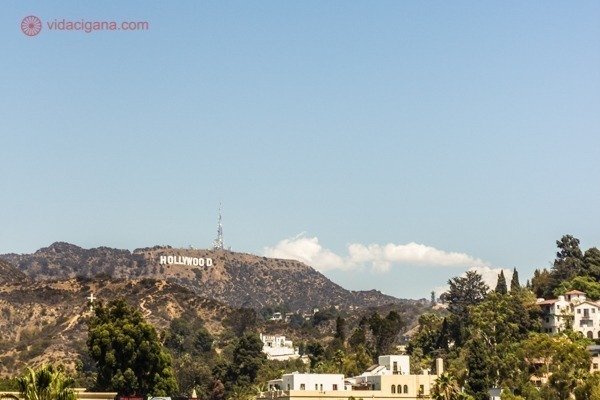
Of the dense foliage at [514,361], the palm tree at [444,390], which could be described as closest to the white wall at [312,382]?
the dense foliage at [514,361]

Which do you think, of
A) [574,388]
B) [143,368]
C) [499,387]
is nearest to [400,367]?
[499,387]

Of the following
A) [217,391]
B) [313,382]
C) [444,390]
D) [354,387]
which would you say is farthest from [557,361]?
[217,391]

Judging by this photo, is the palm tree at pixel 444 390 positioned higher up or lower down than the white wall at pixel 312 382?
lower down

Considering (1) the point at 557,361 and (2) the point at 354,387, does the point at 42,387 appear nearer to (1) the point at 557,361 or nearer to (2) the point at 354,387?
(2) the point at 354,387

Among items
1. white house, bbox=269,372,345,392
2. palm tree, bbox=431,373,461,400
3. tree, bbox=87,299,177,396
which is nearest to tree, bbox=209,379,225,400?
tree, bbox=87,299,177,396

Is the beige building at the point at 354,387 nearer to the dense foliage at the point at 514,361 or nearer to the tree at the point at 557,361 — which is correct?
the dense foliage at the point at 514,361

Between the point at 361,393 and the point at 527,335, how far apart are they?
51.0 meters

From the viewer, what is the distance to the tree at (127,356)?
150 meters

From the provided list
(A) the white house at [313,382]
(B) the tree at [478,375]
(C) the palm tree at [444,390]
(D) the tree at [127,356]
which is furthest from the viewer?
(B) the tree at [478,375]

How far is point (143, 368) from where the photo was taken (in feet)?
503

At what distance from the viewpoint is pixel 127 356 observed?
499 feet

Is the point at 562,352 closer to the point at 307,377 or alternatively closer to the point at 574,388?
the point at 574,388

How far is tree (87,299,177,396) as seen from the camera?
493ft

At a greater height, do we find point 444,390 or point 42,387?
point 444,390
